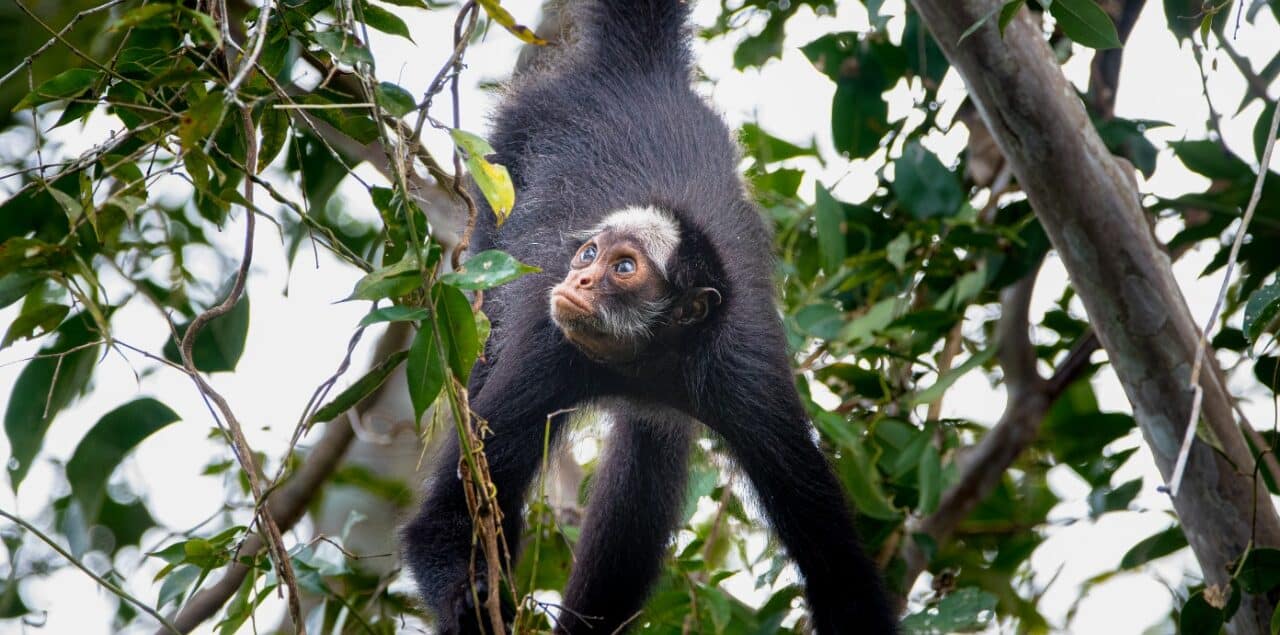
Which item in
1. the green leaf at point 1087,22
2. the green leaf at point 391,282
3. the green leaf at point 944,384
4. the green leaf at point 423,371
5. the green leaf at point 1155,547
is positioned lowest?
the green leaf at point 1155,547

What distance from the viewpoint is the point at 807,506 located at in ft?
15.0

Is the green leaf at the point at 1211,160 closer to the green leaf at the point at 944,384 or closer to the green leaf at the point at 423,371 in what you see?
the green leaf at the point at 944,384

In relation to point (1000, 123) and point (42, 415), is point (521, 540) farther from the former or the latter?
point (1000, 123)

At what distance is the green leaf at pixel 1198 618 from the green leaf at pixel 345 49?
274 centimetres

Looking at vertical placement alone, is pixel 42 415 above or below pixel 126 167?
below

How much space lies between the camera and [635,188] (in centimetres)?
493

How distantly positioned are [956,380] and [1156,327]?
848 mm

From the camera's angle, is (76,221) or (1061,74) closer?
(76,221)

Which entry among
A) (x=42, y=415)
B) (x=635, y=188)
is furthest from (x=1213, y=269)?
(x=42, y=415)

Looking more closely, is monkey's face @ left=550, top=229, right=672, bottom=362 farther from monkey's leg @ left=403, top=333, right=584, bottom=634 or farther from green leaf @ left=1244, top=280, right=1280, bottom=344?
green leaf @ left=1244, top=280, right=1280, bottom=344

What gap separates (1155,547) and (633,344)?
213 cm

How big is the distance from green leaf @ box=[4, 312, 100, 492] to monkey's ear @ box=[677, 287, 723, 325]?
212 centimetres

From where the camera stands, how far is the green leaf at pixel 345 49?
8.72 feet

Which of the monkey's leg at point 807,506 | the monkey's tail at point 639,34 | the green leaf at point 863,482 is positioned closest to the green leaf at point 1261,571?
the monkey's leg at point 807,506
